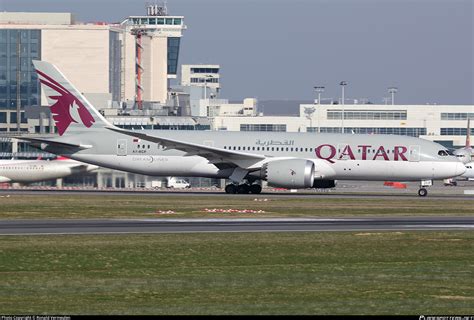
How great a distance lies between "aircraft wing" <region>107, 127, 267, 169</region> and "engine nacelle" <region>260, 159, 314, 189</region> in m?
1.67

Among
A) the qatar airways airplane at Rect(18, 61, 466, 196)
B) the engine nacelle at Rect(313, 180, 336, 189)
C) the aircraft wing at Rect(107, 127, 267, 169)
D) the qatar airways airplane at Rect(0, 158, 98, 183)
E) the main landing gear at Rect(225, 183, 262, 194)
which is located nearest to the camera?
the aircraft wing at Rect(107, 127, 267, 169)

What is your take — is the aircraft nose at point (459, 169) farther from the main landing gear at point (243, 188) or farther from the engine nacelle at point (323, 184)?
the main landing gear at point (243, 188)

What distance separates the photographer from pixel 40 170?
7250 centimetres

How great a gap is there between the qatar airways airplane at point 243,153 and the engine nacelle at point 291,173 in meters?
0.06

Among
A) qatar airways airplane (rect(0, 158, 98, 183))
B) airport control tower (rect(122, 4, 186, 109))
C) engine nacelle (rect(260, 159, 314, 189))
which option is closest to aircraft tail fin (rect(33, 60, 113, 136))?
qatar airways airplane (rect(0, 158, 98, 183))

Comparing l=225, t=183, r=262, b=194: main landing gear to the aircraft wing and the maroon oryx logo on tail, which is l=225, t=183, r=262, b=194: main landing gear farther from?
the maroon oryx logo on tail

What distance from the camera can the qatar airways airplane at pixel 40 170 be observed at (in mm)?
72500

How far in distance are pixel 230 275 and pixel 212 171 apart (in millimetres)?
40362

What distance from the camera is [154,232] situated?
Answer: 128 feet

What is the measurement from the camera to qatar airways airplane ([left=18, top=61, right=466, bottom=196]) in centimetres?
6725

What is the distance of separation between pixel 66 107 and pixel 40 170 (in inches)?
202

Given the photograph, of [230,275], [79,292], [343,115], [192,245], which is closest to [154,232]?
[192,245]

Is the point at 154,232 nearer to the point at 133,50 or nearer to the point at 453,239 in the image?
the point at 453,239

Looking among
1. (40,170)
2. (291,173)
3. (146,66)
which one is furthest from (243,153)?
(146,66)
